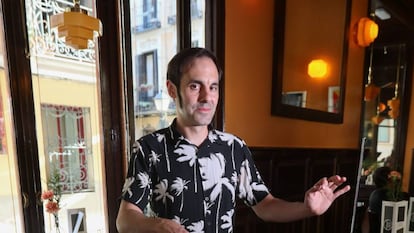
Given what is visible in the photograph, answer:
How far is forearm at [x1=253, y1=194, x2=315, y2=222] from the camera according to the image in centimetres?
101

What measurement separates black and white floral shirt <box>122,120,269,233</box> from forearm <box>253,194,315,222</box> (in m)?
0.14

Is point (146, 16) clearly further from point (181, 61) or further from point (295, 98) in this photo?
point (295, 98)

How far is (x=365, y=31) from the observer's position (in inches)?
105

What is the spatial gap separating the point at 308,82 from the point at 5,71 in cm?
185

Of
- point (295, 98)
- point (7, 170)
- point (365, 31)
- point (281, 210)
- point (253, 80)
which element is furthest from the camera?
point (365, 31)

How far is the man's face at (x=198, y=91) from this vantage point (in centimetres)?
91

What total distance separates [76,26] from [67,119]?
1.57ft

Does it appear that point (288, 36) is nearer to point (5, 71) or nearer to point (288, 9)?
point (288, 9)

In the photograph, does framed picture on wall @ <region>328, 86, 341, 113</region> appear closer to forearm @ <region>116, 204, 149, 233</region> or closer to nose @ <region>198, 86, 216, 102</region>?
nose @ <region>198, 86, 216, 102</region>

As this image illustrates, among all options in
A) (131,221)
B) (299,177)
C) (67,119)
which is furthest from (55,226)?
(299,177)

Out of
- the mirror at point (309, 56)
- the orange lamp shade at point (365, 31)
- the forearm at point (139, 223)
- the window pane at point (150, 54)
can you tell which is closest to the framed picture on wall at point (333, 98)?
the mirror at point (309, 56)

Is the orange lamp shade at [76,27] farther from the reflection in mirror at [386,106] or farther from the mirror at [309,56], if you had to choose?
the reflection in mirror at [386,106]

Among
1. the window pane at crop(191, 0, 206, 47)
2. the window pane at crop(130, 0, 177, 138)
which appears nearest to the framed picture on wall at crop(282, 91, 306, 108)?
the window pane at crop(191, 0, 206, 47)

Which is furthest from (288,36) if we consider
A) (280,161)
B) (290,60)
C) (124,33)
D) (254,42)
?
(124,33)
